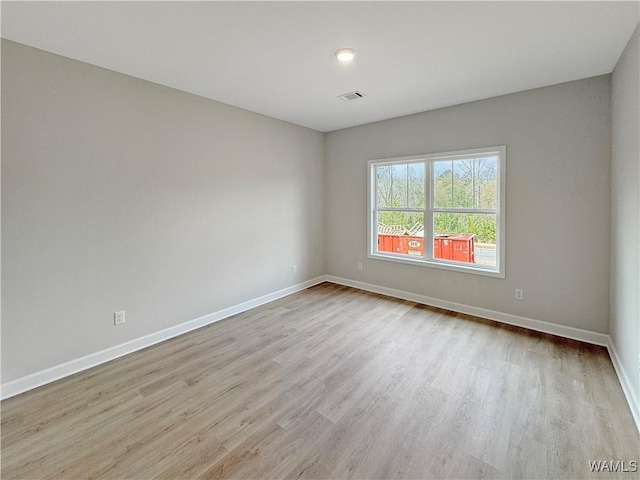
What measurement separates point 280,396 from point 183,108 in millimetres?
3015

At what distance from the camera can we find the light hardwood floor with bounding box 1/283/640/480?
1623mm

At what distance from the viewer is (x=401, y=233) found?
4480 mm

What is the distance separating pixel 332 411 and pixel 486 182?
10.4ft

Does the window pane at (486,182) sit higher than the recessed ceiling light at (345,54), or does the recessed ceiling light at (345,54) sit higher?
the recessed ceiling light at (345,54)

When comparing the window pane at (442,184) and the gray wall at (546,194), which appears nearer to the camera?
the gray wall at (546,194)

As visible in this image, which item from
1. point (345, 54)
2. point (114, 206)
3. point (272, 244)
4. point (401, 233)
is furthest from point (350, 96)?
point (114, 206)

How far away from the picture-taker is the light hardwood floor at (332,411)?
1.62 metres

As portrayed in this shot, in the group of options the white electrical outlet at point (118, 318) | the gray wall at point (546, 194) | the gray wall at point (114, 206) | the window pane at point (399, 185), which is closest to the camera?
the gray wall at point (114, 206)

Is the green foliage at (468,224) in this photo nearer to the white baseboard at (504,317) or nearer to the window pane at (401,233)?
the window pane at (401,233)

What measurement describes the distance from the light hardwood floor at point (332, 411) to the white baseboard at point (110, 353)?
9cm

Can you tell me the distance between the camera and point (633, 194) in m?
2.10

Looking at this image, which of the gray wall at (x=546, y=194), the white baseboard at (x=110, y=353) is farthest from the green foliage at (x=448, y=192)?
the white baseboard at (x=110, y=353)

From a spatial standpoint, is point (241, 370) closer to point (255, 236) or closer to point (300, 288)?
point (255, 236)

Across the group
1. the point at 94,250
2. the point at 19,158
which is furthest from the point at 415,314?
the point at 19,158
